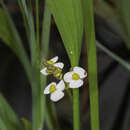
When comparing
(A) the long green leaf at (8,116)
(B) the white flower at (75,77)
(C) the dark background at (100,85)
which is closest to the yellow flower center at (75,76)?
(B) the white flower at (75,77)

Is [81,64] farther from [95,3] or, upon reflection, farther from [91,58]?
[91,58]

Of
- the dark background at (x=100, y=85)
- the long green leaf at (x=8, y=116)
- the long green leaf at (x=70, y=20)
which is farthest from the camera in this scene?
the dark background at (x=100, y=85)

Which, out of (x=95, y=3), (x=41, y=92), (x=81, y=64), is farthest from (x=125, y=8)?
(x=41, y=92)

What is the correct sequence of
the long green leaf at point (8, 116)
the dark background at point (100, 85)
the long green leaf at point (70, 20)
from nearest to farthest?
the long green leaf at point (70, 20), the long green leaf at point (8, 116), the dark background at point (100, 85)

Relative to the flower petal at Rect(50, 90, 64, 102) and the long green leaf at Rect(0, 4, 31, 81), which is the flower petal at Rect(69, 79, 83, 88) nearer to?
the flower petal at Rect(50, 90, 64, 102)

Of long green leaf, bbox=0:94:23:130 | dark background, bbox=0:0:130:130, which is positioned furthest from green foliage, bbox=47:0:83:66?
dark background, bbox=0:0:130:130

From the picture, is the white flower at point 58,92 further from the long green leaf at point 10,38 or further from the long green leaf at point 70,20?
the long green leaf at point 10,38

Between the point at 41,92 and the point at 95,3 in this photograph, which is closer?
the point at 41,92

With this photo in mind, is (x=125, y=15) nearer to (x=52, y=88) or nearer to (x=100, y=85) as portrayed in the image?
(x=100, y=85)
